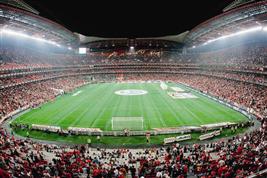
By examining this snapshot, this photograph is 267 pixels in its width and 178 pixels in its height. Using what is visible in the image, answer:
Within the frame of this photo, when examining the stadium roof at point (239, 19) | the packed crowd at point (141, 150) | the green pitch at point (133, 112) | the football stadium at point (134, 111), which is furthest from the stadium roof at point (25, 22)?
the stadium roof at point (239, 19)

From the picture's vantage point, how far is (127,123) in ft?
108

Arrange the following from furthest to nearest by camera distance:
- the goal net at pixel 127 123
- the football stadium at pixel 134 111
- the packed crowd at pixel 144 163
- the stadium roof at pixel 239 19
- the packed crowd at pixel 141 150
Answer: the stadium roof at pixel 239 19, the goal net at pixel 127 123, the football stadium at pixel 134 111, the packed crowd at pixel 141 150, the packed crowd at pixel 144 163

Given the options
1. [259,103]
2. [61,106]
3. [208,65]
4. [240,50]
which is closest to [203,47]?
[208,65]

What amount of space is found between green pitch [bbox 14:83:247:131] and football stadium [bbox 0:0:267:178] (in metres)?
0.16

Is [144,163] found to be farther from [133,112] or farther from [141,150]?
[133,112]

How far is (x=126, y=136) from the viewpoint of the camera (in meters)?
28.8

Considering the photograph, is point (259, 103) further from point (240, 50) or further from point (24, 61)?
point (24, 61)

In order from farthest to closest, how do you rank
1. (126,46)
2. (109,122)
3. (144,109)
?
(126,46) → (144,109) → (109,122)

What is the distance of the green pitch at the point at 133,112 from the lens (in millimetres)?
34094

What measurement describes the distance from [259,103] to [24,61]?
5729cm

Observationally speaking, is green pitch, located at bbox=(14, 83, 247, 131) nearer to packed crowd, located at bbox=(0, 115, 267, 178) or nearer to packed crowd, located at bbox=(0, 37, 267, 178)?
packed crowd, located at bbox=(0, 37, 267, 178)

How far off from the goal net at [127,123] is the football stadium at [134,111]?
0.14 metres

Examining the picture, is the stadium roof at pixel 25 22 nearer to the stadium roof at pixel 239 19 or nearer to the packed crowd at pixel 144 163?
the packed crowd at pixel 144 163

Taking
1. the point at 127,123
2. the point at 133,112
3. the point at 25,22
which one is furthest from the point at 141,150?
the point at 25,22
